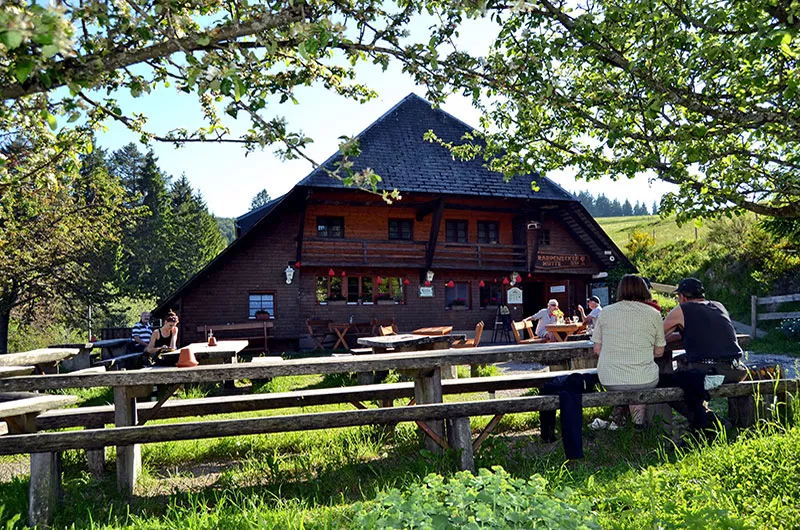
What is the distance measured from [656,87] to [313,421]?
4.13 metres

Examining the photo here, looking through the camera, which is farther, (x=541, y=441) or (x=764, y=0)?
(x=541, y=441)

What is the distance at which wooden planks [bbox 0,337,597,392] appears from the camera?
3.89 m

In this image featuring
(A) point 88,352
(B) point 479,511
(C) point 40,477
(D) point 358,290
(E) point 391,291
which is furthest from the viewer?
(E) point 391,291

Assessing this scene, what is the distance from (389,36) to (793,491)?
3954 millimetres

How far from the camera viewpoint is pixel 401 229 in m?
20.7

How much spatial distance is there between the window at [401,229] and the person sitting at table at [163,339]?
11736mm

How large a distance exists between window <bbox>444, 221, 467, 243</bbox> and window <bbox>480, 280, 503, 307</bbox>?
2045 mm

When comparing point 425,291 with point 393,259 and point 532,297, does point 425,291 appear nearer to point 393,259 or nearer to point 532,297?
point 393,259

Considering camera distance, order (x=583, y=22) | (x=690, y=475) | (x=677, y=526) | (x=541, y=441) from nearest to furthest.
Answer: (x=677, y=526), (x=690, y=475), (x=583, y=22), (x=541, y=441)

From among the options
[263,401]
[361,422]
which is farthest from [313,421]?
[263,401]

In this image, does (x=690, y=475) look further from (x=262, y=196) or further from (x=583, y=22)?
(x=262, y=196)

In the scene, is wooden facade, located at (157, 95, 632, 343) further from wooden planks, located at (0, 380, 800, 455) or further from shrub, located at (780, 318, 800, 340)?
wooden planks, located at (0, 380, 800, 455)

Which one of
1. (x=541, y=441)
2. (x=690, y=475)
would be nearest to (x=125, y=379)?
(x=541, y=441)

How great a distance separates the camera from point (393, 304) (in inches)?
776
